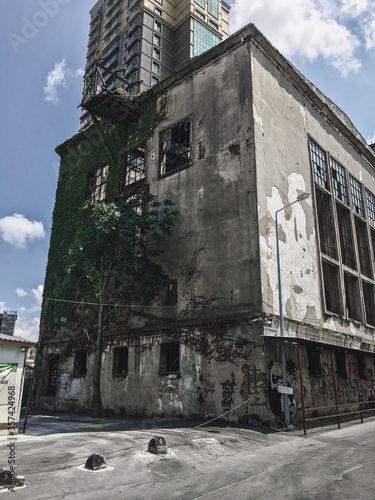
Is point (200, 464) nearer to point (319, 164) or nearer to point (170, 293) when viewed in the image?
point (170, 293)

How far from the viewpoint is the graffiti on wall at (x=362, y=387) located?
19141 mm

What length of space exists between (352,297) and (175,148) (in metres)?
13.2

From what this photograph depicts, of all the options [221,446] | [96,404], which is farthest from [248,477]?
[96,404]

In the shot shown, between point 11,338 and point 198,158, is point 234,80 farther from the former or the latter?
point 11,338

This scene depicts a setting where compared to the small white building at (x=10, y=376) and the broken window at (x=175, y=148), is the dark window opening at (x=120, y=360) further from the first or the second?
the broken window at (x=175, y=148)

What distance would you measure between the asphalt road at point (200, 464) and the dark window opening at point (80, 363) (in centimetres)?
817

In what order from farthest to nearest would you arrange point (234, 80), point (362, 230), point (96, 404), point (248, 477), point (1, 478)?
point (362, 230), point (234, 80), point (96, 404), point (248, 477), point (1, 478)

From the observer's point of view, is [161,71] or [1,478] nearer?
[1,478]

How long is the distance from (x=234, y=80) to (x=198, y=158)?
4.03 m

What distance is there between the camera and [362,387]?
19.9 meters

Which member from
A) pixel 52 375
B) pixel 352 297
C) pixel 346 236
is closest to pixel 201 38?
pixel 346 236

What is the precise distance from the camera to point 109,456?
27.6ft

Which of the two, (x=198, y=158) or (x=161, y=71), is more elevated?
(x=161, y=71)

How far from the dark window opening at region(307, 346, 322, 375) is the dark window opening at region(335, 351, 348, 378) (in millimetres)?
2457
